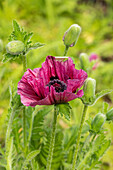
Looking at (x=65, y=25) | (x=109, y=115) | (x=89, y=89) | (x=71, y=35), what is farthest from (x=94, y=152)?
(x=65, y=25)

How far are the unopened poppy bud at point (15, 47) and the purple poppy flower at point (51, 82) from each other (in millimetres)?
91

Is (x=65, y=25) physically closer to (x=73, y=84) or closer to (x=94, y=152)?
(x=94, y=152)

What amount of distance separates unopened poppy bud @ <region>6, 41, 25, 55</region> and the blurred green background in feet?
4.46

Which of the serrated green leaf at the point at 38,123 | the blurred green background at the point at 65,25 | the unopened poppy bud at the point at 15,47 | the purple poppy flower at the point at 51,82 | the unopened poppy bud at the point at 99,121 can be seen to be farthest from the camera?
the blurred green background at the point at 65,25

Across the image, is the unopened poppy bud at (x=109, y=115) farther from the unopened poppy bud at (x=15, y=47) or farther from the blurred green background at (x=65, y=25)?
the blurred green background at (x=65, y=25)

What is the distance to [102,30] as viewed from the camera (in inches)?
131

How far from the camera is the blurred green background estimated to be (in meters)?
2.56

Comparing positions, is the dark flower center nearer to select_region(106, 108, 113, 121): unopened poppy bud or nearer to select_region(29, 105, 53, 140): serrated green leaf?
select_region(106, 108, 113, 121): unopened poppy bud

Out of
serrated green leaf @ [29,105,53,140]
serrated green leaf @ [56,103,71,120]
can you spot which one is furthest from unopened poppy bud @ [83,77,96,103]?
serrated green leaf @ [29,105,53,140]

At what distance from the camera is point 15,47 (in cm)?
87

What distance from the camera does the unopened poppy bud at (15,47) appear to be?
87cm

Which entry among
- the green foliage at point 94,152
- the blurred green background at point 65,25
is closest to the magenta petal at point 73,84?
the green foliage at point 94,152

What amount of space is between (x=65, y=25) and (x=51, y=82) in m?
2.33

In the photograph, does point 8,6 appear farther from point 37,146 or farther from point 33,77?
point 33,77
